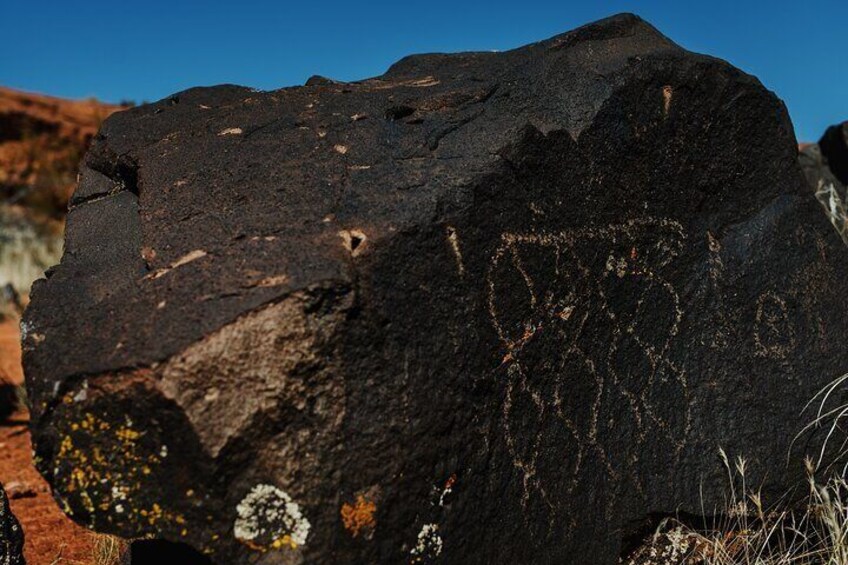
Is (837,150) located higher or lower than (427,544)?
higher

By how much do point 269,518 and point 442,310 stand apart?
58 cm

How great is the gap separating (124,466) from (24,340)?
40cm

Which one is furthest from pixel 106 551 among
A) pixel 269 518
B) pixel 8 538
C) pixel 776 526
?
pixel 776 526

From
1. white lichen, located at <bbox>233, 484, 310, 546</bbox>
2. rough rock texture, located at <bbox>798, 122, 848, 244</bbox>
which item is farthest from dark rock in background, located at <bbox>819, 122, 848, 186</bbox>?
white lichen, located at <bbox>233, 484, 310, 546</bbox>

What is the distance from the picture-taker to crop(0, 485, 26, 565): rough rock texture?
2.20 metres

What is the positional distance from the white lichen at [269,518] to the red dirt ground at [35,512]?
4.13 feet

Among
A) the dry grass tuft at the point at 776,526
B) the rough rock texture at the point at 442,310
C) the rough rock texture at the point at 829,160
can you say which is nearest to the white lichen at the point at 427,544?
the rough rock texture at the point at 442,310

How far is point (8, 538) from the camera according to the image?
2225 millimetres

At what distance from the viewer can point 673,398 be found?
7.87 feet

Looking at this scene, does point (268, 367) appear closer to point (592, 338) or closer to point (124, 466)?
point (124, 466)

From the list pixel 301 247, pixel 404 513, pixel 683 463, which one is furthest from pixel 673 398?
pixel 301 247

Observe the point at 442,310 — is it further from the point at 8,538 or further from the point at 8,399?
the point at 8,399

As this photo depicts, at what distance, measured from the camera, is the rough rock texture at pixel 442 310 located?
174 cm

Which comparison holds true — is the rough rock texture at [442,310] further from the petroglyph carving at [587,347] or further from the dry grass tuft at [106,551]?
the dry grass tuft at [106,551]
